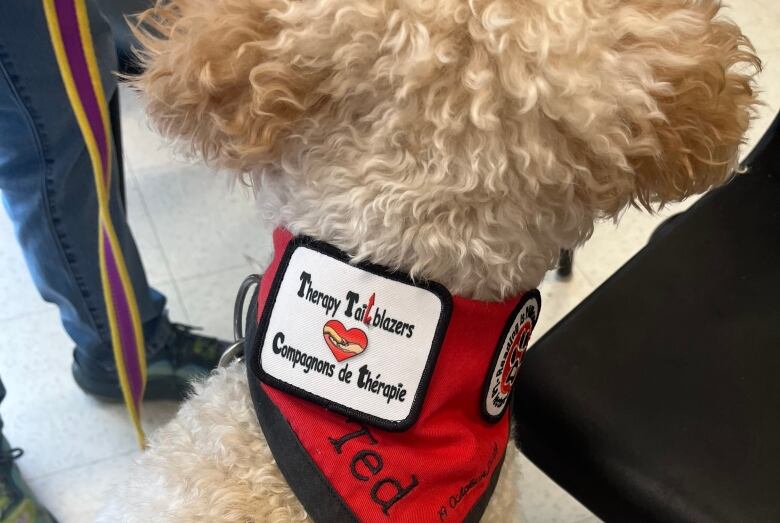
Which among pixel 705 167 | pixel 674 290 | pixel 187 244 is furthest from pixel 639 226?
pixel 705 167

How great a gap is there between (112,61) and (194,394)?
1.48 ft

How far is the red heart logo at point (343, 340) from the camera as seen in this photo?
0.61 meters

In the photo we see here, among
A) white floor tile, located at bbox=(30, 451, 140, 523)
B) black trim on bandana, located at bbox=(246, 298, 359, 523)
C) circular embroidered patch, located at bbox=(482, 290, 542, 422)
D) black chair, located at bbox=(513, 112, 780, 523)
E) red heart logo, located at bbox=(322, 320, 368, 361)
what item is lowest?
white floor tile, located at bbox=(30, 451, 140, 523)

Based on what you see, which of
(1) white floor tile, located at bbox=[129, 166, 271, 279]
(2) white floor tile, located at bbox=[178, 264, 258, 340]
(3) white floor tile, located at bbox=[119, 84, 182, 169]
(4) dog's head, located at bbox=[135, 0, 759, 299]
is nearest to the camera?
(4) dog's head, located at bbox=[135, 0, 759, 299]

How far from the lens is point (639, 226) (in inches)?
68.1

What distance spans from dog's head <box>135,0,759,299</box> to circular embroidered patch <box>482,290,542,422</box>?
0.07 metres

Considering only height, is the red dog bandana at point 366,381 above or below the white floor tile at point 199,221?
above

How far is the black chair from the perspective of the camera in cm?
75

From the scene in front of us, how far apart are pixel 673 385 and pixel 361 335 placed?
16.5 inches

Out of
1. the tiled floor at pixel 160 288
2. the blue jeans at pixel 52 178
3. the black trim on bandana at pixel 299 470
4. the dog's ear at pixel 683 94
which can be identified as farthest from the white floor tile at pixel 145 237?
the dog's ear at pixel 683 94

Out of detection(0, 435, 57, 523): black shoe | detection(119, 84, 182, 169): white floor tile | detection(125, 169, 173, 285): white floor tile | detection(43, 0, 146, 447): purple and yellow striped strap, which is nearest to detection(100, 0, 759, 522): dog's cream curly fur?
detection(43, 0, 146, 447): purple and yellow striped strap

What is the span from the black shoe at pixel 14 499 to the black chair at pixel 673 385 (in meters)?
0.83

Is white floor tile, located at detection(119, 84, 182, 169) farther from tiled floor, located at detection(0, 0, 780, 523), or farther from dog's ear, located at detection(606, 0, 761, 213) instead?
dog's ear, located at detection(606, 0, 761, 213)

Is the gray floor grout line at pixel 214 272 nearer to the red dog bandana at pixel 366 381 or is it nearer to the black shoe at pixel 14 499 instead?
the black shoe at pixel 14 499
